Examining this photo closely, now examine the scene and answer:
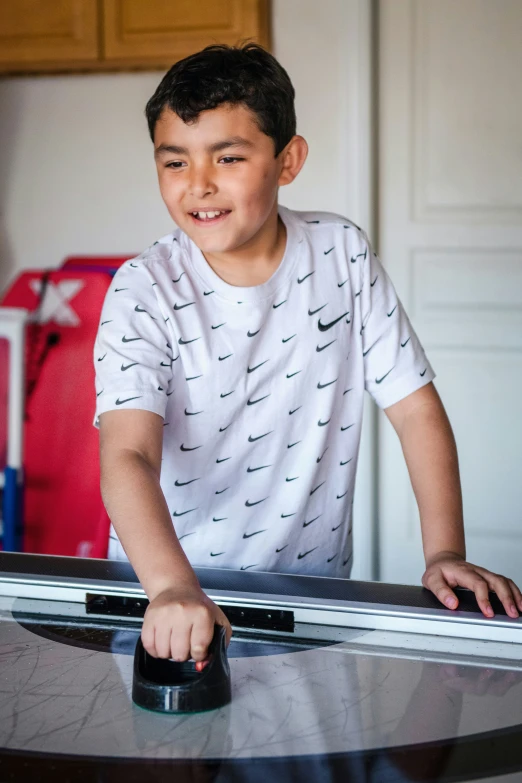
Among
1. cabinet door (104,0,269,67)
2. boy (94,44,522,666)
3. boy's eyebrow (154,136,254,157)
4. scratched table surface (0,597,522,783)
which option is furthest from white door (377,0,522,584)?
scratched table surface (0,597,522,783)

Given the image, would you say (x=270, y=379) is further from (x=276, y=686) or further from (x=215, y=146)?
(x=276, y=686)

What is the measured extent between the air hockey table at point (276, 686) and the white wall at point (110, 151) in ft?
6.10

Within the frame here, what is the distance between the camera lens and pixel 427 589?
928mm

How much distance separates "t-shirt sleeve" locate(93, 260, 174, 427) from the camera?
1021 millimetres

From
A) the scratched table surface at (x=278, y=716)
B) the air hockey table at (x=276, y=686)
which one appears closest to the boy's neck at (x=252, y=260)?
the air hockey table at (x=276, y=686)

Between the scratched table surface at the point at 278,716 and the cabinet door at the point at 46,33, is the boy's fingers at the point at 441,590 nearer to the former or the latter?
the scratched table surface at the point at 278,716

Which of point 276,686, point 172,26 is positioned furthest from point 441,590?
point 172,26

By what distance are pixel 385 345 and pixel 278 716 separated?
66cm

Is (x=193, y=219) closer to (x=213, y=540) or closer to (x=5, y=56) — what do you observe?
(x=213, y=540)

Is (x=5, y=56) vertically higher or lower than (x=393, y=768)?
higher

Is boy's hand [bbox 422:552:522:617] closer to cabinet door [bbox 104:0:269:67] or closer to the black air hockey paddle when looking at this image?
the black air hockey paddle

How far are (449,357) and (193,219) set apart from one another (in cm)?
172

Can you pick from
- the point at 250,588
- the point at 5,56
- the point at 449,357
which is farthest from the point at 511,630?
the point at 5,56

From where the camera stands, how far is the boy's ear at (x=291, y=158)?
3.89ft
